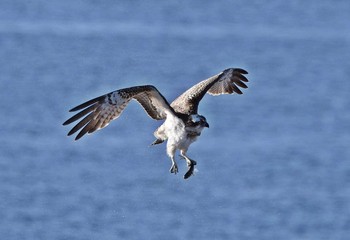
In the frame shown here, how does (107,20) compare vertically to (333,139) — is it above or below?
above

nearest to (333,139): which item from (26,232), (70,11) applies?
(26,232)

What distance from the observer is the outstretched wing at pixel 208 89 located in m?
13.5

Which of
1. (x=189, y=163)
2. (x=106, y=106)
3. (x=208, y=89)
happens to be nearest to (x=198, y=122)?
(x=189, y=163)

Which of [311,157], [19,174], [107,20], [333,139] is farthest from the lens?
[107,20]

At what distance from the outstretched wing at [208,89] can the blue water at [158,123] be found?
10097 mm

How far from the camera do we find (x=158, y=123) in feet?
106

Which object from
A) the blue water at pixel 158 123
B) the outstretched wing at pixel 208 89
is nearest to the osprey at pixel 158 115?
the outstretched wing at pixel 208 89

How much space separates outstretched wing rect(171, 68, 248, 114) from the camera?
13.5 metres

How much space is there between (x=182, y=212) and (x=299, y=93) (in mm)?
14130

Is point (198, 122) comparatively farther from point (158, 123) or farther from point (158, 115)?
point (158, 123)

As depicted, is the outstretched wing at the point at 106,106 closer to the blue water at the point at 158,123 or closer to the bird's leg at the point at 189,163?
the bird's leg at the point at 189,163

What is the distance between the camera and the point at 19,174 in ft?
94.1

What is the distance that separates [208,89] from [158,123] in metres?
18.2

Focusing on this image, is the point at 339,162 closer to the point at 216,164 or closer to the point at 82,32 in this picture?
the point at 216,164
